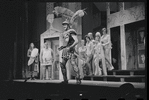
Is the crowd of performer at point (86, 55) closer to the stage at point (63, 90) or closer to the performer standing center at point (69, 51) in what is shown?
the performer standing center at point (69, 51)

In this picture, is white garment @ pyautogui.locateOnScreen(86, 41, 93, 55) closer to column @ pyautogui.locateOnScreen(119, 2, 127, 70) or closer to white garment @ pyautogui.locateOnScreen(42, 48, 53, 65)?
column @ pyautogui.locateOnScreen(119, 2, 127, 70)

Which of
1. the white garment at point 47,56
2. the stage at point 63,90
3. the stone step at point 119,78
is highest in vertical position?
the white garment at point 47,56

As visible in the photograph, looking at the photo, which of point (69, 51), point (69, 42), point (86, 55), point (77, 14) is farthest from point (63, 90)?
point (77, 14)

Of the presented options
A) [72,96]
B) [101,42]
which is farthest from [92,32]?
[72,96]

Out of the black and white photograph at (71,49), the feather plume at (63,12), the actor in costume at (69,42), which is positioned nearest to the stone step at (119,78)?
the black and white photograph at (71,49)

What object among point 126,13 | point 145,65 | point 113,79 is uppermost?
point 126,13

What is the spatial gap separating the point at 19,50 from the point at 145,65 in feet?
12.1

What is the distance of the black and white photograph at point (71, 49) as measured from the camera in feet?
19.2

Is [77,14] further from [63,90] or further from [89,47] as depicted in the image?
[63,90]

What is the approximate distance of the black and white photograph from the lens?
5.85 m

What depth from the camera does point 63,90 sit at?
6.22 meters

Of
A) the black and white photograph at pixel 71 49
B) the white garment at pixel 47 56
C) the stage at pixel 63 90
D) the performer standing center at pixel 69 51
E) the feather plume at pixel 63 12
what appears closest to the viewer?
the stage at pixel 63 90

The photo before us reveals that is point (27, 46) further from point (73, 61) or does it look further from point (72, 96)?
point (72, 96)

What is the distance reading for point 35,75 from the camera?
22.4ft
